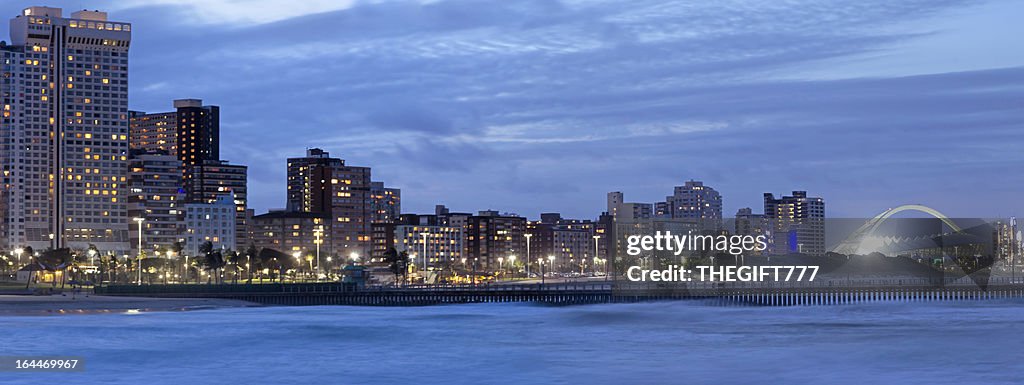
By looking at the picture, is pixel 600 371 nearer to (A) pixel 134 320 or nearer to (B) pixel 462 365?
(B) pixel 462 365

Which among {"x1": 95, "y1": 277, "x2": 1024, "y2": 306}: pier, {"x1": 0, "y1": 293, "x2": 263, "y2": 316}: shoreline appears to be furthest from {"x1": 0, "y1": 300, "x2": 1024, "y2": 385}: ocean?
{"x1": 95, "y1": 277, "x2": 1024, "y2": 306}: pier

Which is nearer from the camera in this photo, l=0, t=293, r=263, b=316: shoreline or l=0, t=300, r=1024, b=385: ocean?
l=0, t=300, r=1024, b=385: ocean

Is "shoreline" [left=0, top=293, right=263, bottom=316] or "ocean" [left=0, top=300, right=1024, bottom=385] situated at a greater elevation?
"shoreline" [left=0, top=293, right=263, bottom=316]

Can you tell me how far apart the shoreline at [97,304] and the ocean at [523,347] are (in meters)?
2.94

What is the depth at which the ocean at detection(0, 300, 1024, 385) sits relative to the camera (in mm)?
84062

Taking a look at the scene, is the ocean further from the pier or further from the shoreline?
the pier

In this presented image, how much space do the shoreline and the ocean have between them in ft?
9.65

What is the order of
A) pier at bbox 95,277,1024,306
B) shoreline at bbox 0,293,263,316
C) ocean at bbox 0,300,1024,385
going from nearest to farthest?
1. ocean at bbox 0,300,1024,385
2. shoreline at bbox 0,293,263,316
3. pier at bbox 95,277,1024,306

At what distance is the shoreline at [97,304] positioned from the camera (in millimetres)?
138250

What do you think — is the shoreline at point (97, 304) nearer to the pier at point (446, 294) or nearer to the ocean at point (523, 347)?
the pier at point (446, 294)

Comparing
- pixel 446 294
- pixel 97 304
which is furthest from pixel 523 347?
pixel 97 304

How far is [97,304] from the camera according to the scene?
5655 inches

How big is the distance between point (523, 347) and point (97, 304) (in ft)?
197

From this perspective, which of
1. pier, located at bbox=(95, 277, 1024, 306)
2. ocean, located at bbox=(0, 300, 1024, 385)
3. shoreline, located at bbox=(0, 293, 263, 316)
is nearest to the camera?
ocean, located at bbox=(0, 300, 1024, 385)
